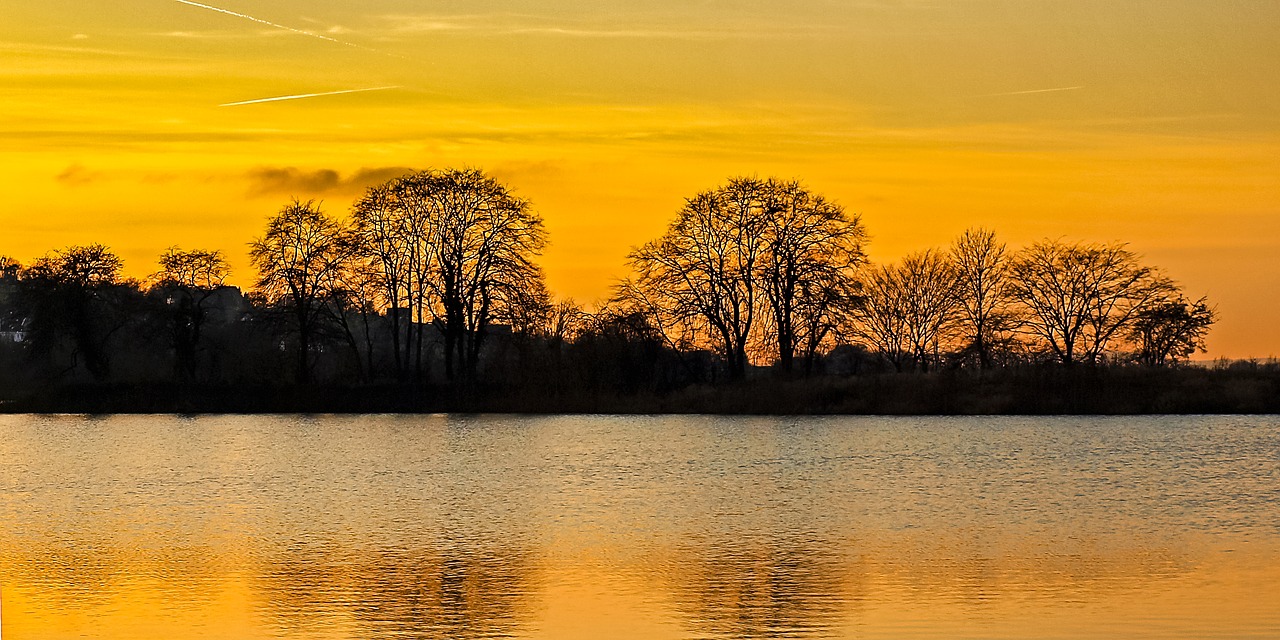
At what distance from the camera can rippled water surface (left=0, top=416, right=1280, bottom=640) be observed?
14.1m

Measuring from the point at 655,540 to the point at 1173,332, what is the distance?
47361 mm

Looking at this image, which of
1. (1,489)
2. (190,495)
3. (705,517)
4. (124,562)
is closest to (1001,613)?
(705,517)

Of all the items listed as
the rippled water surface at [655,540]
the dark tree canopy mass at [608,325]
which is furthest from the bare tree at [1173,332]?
the rippled water surface at [655,540]

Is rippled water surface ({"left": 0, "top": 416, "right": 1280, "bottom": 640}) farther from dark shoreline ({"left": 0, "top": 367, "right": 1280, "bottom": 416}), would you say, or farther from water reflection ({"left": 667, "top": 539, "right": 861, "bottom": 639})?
dark shoreline ({"left": 0, "top": 367, "right": 1280, "bottom": 416})

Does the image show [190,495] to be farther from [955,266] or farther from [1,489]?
[955,266]

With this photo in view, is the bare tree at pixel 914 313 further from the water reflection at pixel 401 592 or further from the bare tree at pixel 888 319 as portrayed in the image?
the water reflection at pixel 401 592

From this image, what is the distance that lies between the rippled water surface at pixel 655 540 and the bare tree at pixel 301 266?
23.0 meters

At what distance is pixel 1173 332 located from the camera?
61500mm

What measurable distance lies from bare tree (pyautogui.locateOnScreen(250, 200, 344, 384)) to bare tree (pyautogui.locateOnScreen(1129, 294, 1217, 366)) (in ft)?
114

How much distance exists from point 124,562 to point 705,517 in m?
8.84

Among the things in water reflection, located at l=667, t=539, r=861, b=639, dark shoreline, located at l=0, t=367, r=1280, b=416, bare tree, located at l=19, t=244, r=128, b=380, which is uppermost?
bare tree, located at l=19, t=244, r=128, b=380

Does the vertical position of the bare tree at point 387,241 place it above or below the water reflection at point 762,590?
above

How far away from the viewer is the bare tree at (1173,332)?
61.4 m

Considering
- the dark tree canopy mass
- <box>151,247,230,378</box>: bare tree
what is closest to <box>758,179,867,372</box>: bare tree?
the dark tree canopy mass
